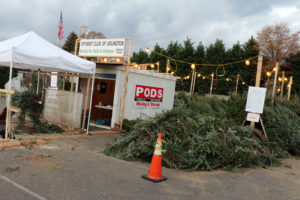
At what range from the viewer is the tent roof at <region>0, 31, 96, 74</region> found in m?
7.24

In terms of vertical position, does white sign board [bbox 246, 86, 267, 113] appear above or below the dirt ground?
above

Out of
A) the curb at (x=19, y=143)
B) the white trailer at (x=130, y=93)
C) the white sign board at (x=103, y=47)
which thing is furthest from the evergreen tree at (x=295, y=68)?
the curb at (x=19, y=143)

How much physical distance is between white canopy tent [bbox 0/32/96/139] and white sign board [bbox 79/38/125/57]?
168 centimetres

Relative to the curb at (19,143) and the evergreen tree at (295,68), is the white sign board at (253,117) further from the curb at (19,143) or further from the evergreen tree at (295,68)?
the evergreen tree at (295,68)

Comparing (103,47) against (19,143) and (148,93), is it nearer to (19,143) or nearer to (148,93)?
(148,93)

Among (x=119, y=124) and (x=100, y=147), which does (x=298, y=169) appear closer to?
(x=100, y=147)

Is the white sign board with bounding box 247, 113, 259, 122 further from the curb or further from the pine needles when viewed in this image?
the curb

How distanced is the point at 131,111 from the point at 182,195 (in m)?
7.72

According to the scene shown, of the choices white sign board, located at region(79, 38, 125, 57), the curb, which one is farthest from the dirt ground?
white sign board, located at region(79, 38, 125, 57)

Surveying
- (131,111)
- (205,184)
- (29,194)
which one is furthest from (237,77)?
(29,194)

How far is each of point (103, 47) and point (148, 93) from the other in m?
3.20

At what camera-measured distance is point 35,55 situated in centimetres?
771

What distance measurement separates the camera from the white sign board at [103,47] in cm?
1081

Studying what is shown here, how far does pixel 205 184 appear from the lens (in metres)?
5.40
